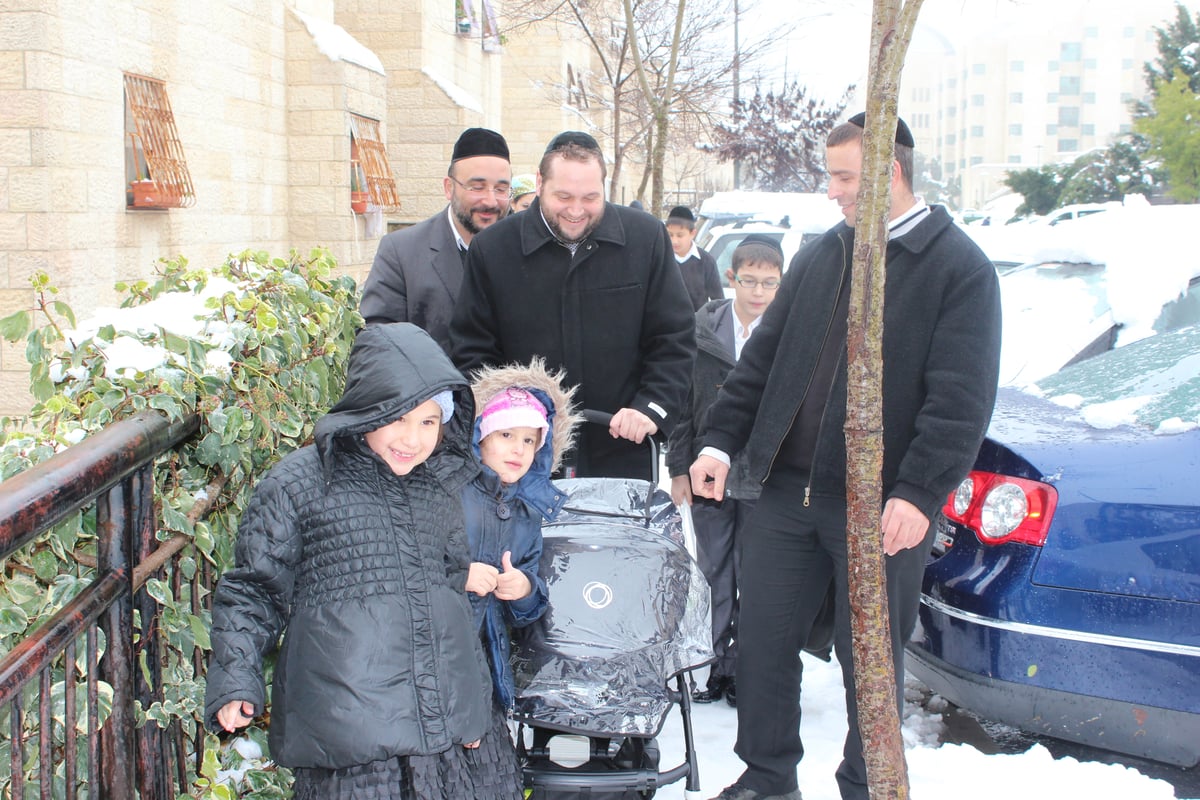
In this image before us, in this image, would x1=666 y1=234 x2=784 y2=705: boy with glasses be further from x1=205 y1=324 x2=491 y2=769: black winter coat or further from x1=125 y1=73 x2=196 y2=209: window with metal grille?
x1=125 y1=73 x2=196 y2=209: window with metal grille

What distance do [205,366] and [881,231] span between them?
149 centimetres

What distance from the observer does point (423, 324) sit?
14.6 ft

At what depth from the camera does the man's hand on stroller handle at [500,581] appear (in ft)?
8.38

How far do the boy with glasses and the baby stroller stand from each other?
118 centimetres

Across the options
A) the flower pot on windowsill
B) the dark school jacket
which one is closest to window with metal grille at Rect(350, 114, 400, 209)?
the flower pot on windowsill

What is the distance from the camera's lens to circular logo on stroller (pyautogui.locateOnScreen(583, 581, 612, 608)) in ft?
9.21

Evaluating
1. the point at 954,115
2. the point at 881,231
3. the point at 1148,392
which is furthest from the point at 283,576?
the point at 954,115

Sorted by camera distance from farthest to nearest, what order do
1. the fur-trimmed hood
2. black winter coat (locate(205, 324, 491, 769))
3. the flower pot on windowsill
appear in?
1. the flower pot on windowsill
2. the fur-trimmed hood
3. black winter coat (locate(205, 324, 491, 769))

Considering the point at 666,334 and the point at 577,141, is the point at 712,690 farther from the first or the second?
the point at 577,141

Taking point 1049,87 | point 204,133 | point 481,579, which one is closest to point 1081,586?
point 481,579

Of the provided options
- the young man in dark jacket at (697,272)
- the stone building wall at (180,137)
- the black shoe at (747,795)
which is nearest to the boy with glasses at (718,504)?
the black shoe at (747,795)

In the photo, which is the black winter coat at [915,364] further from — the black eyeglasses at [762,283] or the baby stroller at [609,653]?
the black eyeglasses at [762,283]

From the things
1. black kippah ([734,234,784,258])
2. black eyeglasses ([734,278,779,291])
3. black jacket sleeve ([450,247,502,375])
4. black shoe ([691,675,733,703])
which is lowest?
black shoe ([691,675,733,703])

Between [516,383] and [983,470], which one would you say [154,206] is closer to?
[516,383]
